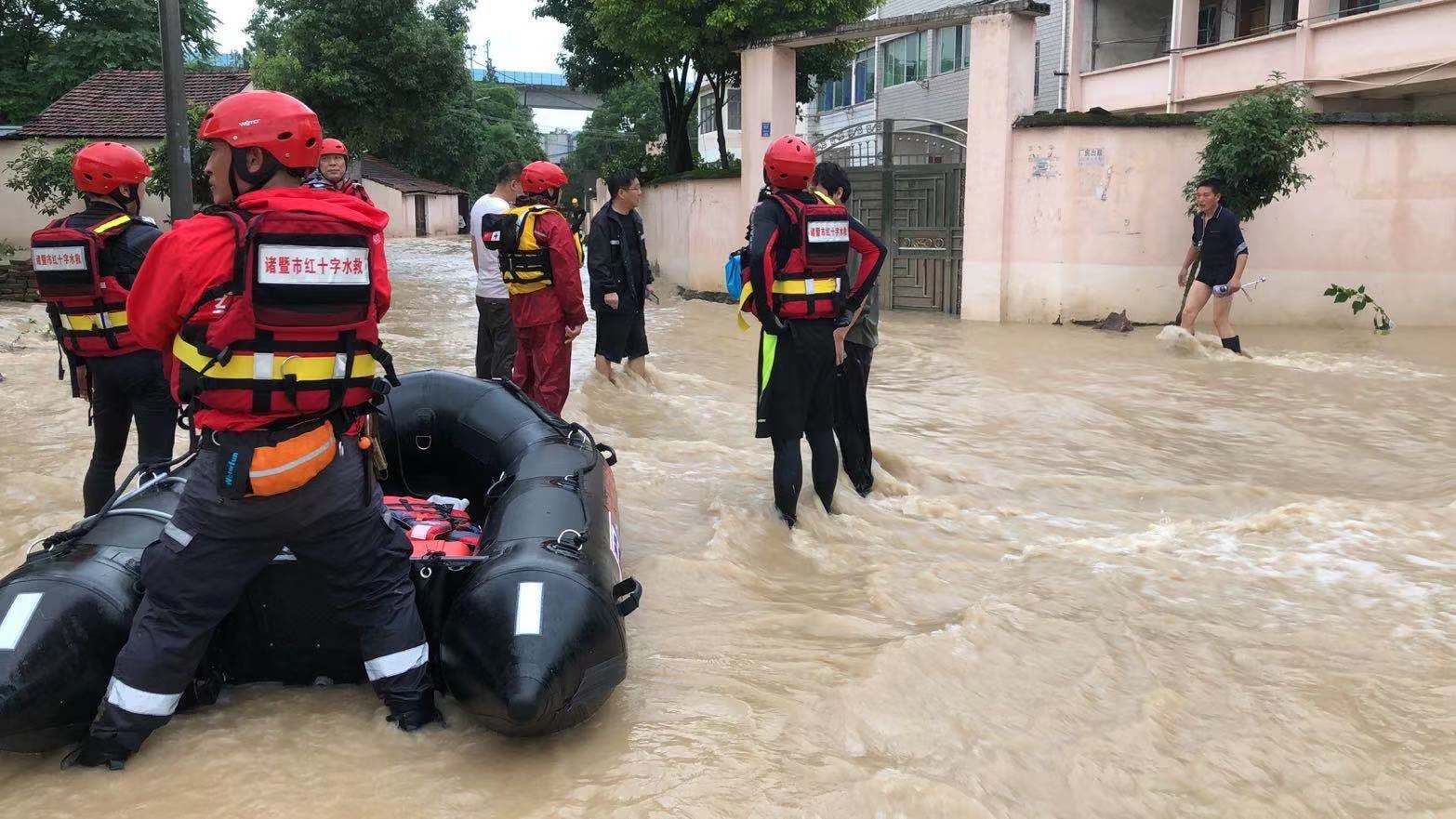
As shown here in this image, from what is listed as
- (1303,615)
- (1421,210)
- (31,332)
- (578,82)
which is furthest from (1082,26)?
(1303,615)

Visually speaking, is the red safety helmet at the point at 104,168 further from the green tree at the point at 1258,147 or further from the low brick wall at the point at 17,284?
the low brick wall at the point at 17,284

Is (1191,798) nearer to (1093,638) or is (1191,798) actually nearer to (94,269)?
(1093,638)

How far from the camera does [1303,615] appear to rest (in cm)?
409

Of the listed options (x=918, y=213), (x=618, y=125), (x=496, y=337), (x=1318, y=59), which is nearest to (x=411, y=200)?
(x=618, y=125)

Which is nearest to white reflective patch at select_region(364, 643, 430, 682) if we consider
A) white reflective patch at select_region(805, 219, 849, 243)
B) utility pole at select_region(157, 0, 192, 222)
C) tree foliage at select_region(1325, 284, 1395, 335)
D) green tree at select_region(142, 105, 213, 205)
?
white reflective patch at select_region(805, 219, 849, 243)

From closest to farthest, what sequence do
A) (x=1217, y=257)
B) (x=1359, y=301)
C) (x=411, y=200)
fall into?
(x=1217, y=257), (x=1359, y=301), (x=411, y=200)

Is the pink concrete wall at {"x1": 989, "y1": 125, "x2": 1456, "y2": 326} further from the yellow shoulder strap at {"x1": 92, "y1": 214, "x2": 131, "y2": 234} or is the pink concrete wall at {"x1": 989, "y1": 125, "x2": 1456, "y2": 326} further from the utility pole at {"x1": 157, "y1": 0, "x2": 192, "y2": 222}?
the yellow shoulder strap at {"x1": 92, "y1": 214, "x2": 131, "y2": 234}

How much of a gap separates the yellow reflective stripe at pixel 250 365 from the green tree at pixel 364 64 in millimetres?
24014

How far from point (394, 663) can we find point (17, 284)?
43.9 feet

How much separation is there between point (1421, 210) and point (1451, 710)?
1059 centimetres


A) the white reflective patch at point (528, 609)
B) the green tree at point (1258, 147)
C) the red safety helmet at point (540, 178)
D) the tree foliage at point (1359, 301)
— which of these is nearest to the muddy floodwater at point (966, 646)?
the white reflective patch at point (528, 609)

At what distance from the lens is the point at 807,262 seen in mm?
4703

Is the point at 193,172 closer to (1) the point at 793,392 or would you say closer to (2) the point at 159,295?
(1) the point at 793,392

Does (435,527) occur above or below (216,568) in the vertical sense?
below
